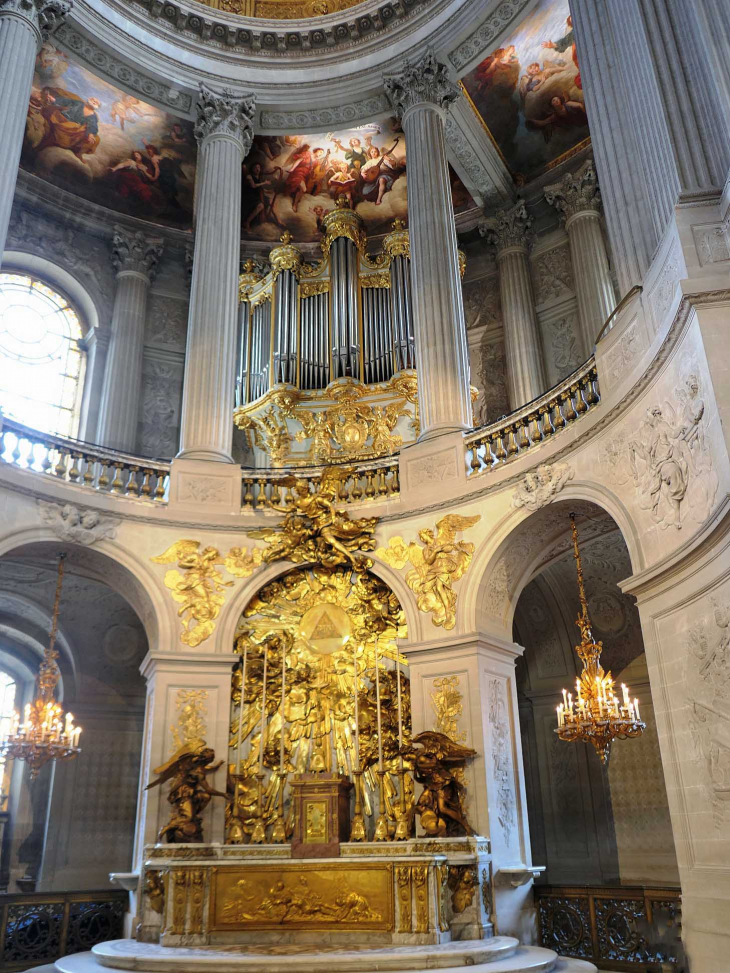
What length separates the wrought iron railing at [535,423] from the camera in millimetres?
9805

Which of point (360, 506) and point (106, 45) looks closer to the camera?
point (360, 506)

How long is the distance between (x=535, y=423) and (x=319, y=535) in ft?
10.5

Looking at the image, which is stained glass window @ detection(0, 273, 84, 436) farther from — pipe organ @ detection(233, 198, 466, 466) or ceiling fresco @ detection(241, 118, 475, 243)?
ceiling fresco @ detection(241, 118, 475, 243)

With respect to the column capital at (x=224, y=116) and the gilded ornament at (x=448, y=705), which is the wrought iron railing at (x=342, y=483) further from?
the column capital at (x=224, y=116)

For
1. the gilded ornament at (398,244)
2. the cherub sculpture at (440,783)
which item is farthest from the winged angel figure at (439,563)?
the gilded ornament at (398,244)

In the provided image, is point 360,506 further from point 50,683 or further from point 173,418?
point 173,418

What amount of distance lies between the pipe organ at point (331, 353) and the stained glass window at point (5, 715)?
556 centimetres

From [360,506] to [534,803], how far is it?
5122 millimetres

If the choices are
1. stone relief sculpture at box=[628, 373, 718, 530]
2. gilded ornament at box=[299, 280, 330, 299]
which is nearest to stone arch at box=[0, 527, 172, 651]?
stone relief sculpture at box=[628, 373, 718, 530]

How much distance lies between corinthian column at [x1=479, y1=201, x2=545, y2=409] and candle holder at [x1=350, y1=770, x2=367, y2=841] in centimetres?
737

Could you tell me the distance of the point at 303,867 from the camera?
27.6 feet

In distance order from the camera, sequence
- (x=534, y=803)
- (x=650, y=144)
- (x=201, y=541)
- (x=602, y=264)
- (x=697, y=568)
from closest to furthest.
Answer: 1. (x=697, y=568)
2. (x=650, y=144)
3. (x=201, y=541)
4. (x=534, y=803)
5. (x=602, y=264)

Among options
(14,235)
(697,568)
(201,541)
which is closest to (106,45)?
(14,235)

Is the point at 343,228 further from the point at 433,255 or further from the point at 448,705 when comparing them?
the point at 448,705
